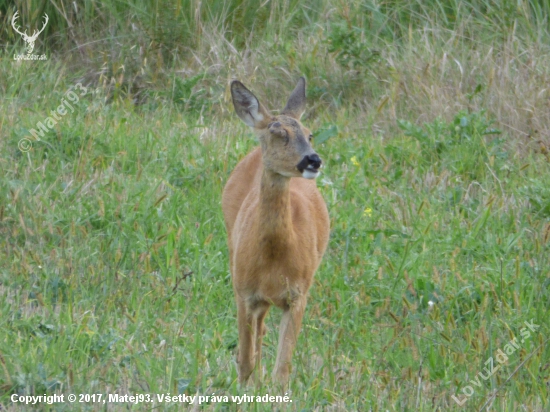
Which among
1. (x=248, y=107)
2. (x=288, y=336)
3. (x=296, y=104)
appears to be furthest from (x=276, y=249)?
(x=296, y=104)

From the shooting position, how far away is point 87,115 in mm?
8875

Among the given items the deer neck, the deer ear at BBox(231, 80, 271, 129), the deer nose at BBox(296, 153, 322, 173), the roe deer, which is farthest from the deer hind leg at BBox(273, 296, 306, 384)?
the deer ear at BBox(231, 80, 271, 129)

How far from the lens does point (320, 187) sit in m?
7.55

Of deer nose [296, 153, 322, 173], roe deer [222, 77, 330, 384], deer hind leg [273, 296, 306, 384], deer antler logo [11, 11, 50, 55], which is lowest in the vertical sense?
deer antler logo [11, 11, 50, 55]

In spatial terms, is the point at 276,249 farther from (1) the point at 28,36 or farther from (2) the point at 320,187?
(1) the point at 28,36

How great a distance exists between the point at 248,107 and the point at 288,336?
1.29 meters

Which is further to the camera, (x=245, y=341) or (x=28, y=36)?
(x=28, y=36)

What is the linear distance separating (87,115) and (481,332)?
4794 mm

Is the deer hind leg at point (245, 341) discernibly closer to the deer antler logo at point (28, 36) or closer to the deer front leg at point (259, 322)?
the deer front leg at point (259, 322)

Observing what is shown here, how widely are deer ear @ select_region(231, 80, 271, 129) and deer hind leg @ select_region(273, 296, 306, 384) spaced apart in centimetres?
102

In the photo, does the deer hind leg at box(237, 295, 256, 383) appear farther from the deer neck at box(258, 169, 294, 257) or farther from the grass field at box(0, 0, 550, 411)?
the deer neck at box(258, 169, 294, 257)

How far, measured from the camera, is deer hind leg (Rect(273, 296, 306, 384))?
4957 mm

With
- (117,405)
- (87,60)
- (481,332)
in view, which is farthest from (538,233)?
(87,60)

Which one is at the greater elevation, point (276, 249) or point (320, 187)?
point (276, 249)
